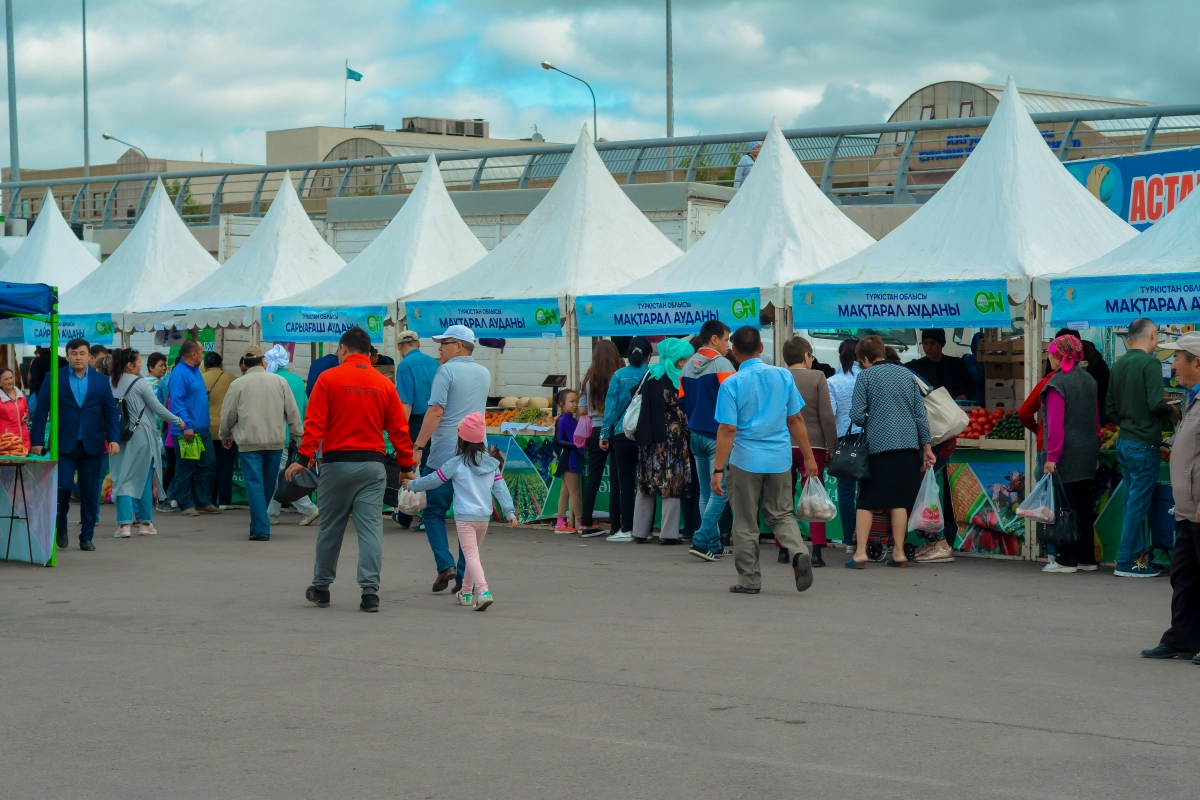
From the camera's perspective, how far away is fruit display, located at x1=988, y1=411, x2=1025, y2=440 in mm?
11680

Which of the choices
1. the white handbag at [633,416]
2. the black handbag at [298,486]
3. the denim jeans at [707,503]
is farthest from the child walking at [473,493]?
the white handbag at [633,416]

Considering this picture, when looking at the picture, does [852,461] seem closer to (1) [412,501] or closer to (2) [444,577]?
(2) [444,577]

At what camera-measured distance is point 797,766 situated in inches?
211

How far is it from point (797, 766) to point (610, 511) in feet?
26.3

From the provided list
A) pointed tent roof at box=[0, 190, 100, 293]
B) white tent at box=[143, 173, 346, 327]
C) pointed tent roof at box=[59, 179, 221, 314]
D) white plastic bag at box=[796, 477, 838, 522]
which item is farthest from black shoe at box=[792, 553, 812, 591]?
pointed tent roof at box=[0, 190, 100, 293]

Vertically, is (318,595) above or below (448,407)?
below

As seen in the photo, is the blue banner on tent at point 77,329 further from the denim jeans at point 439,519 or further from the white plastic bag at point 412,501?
the white plastic bag at point 412,501

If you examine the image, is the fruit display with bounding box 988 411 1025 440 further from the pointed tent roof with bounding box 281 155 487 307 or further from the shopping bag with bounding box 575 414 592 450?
the pointed tent roof with bounding box 281 155 487 307

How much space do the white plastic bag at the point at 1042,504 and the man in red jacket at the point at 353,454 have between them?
4.84 m

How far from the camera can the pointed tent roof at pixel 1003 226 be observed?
1170 centimetres

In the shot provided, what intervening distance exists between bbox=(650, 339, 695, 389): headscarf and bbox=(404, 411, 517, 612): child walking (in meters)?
3.42

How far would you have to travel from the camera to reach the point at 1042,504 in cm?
1071

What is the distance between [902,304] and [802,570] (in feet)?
11.0

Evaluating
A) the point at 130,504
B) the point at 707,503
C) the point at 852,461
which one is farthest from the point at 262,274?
the point at 852,461
